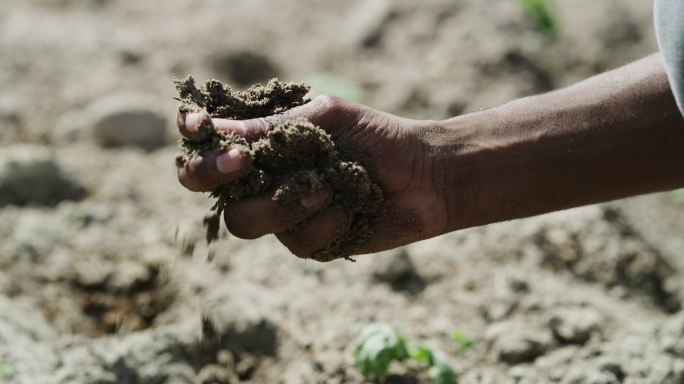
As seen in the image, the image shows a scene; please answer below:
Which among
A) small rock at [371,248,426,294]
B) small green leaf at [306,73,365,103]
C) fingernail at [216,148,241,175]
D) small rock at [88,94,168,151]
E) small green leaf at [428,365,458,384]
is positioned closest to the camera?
fingernail at [216,148,241,175]

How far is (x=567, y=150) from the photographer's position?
2.38 metres

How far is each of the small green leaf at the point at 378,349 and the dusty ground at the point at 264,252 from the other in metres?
0.19

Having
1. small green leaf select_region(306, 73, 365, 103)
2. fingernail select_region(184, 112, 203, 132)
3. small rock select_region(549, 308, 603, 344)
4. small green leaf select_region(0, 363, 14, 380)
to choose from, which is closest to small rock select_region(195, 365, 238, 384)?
small green leaf select_region(0, 363, 14, 380)

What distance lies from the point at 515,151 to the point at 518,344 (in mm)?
950

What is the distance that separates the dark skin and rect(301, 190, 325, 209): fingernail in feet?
0.40

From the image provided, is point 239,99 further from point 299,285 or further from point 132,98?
point 132,98

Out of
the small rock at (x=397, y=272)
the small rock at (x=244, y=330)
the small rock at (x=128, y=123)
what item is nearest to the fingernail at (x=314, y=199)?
the small rock at (x=244, y=330)

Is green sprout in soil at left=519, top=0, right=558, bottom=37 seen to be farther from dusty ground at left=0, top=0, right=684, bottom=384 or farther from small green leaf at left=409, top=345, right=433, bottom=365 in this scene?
small green leaf at left=409, top=345, right=433, bottom=365

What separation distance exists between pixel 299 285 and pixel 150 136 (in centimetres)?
171

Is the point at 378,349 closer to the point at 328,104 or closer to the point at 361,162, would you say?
the point at 361,162

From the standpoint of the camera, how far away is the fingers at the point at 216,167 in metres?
2.06

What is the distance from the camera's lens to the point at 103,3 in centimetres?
621

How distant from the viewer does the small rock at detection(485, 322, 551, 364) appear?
294 cm

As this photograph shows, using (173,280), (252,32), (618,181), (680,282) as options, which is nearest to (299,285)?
(173,280)
